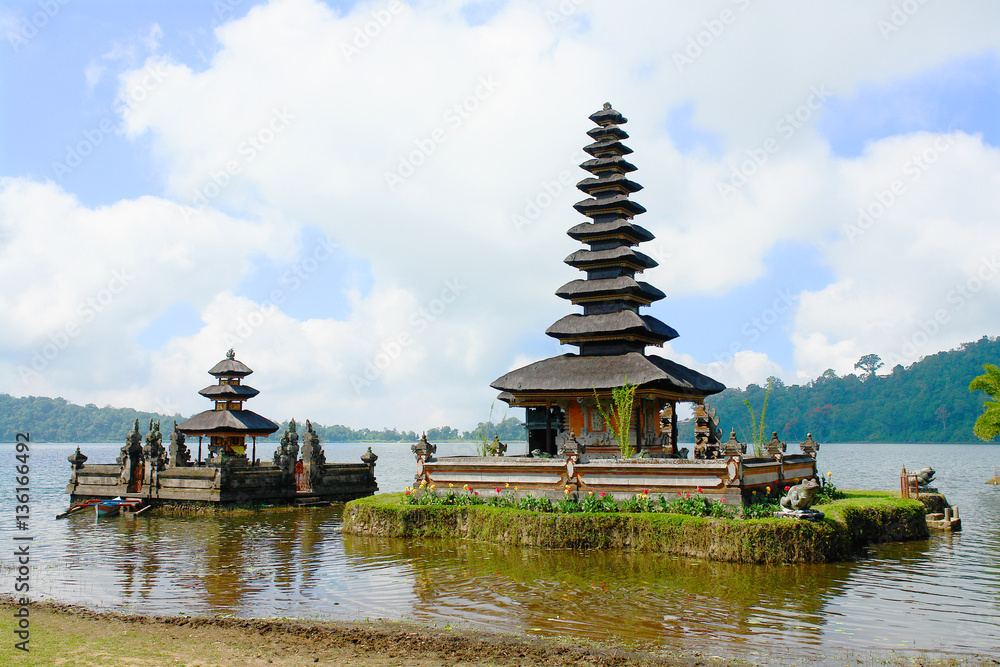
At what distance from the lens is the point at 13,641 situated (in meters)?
10.6

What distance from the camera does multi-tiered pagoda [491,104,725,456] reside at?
25.6 metres

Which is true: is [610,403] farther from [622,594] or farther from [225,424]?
[225,424]

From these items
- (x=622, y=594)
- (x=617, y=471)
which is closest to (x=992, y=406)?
(x=617, y=471)

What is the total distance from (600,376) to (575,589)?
11.5 meters

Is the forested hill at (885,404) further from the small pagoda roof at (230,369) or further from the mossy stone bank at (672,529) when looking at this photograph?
the mossy stone bank at (672,529)

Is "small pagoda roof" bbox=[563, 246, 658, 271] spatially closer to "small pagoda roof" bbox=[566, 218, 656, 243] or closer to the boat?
"small pagoda roof" bbox=[566, 218, 656, 243]

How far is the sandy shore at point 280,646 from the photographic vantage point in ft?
32.3

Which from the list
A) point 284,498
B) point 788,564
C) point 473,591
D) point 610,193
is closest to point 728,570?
point 788,564

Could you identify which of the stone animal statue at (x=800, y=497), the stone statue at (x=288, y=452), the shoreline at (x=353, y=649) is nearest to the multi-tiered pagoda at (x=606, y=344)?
the stone animal statue at (x=800, y=497)

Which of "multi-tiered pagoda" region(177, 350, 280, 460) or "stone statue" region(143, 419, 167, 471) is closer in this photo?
"stone statue" region(143, 419, 167, 471)

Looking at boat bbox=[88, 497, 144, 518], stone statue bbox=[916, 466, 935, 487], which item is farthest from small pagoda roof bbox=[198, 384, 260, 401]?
stone statue bbox=[916, 466, 935, 487]

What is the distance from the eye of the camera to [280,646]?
10.7m

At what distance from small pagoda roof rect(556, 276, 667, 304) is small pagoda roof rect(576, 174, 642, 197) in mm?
3841

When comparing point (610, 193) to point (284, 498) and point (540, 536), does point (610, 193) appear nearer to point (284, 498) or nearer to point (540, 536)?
point (540, 536)
